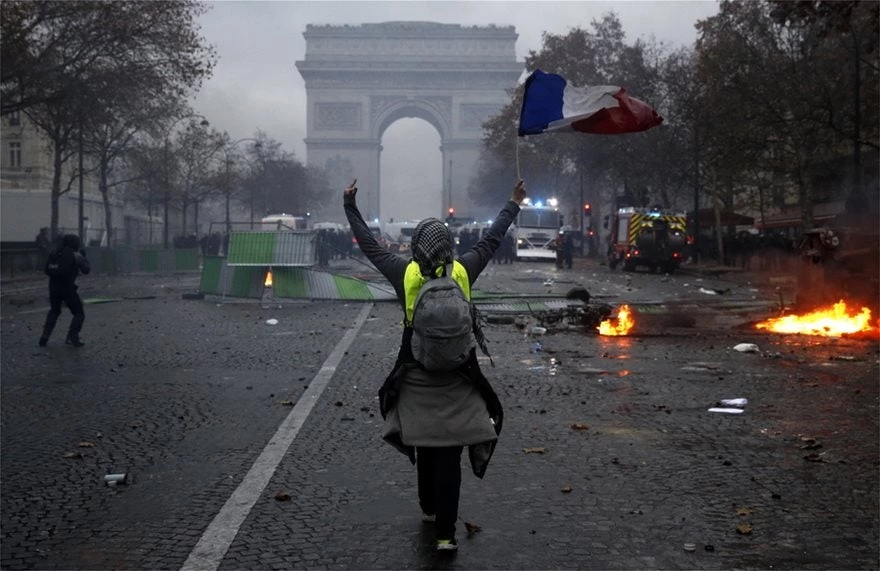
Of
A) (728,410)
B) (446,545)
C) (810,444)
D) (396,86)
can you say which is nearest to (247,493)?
(446,545)

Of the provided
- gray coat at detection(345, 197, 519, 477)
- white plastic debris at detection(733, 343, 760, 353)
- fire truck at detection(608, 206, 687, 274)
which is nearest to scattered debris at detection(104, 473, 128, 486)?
gray coat at detection(345, 197, 519, 477)

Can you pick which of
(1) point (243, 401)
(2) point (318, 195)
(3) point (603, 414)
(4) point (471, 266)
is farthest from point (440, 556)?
(2) point (318, 195)

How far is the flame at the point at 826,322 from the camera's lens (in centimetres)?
1666

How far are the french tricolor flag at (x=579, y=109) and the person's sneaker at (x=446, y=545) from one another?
11.1 ft

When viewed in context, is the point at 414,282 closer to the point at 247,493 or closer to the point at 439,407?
the point at 439,407

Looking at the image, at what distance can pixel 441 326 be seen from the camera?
4.92 metres

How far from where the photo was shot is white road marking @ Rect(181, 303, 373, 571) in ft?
16.9

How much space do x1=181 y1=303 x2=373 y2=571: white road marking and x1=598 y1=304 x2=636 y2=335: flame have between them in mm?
6886

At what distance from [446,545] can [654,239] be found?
39894mm

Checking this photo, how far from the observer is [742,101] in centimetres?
3909

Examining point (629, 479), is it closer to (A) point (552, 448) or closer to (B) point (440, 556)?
(A) point (552, 448)

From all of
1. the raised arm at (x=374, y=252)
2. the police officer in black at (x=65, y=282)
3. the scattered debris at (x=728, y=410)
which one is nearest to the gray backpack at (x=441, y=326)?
the raised arm at (x=374, y=252)

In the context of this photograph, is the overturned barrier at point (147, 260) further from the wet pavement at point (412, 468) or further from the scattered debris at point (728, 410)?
the scattered debris at point (728, 410)

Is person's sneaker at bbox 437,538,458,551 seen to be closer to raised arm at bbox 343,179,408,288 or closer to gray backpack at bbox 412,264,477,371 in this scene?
gray backpack at bbox 412,264,477,371
